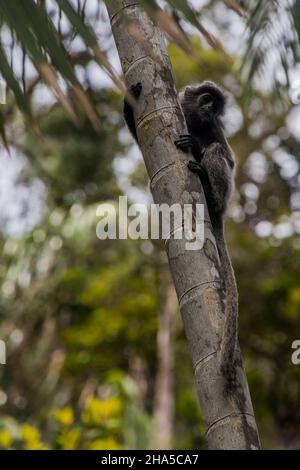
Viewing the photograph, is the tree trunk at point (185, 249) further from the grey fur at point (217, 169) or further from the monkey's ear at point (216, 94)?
the monkey's ear at point (216, 94)

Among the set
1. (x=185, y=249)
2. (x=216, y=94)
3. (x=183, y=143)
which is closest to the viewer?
(x=185, y=249)

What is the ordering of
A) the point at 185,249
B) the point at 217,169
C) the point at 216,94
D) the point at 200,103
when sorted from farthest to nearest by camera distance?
1. the point at 216,94
2. the point at 200,103
3. the point at 217,169
4. the point at 185,249

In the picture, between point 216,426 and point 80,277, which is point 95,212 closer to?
point 80,277

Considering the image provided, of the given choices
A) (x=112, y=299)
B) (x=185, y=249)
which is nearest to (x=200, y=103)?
(x=185, y=249)

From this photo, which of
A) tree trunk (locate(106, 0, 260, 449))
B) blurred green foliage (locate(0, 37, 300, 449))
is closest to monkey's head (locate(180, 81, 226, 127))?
tree trunk (locate(106, 0, 260, 449))

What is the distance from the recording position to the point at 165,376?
12273mm

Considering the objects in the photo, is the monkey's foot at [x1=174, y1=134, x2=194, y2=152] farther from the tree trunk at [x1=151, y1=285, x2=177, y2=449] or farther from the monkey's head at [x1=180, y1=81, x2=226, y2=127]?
the tree trunk at [x1=151, y1=285, x2=177, y2=449]

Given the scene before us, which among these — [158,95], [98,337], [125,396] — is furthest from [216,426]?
[98,337]

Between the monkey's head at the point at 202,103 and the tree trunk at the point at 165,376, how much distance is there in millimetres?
5221

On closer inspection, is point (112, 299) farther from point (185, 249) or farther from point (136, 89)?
point (185, 249)

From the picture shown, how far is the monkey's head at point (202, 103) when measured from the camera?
689 cm

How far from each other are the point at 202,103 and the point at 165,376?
6.37 m

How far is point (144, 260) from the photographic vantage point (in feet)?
46.2
